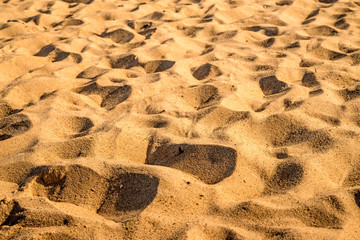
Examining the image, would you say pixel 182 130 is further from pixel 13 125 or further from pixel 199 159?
pixel 13 125

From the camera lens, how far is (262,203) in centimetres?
148

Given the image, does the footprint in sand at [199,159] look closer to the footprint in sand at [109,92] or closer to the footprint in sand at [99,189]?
the footprint in sand at [99,189]

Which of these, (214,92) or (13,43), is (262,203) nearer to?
(214,92)

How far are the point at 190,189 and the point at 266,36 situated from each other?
2.28m

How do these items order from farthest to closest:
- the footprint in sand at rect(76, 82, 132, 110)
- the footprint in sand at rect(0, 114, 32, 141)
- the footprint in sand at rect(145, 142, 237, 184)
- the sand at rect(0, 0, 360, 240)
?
the footprint in sand at rect(76, 82, 132, 110), the footprint in sand at rect(0, 114, 32, 141), the footprint in sand at rect(145, 142, 237, 184), the sand at rect(0, 0, 360, 240)

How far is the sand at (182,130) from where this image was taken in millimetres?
1430

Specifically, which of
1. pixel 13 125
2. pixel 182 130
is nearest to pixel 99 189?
pixel 182 130

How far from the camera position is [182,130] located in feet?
6.58

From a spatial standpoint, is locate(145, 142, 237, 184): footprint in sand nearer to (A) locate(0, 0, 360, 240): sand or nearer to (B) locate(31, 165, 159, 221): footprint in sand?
(A) locate(0, 0, 360, 240): sand

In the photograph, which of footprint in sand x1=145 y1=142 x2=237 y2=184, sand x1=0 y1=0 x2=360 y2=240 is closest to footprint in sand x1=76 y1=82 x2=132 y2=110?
sand x1=0 y1=0 x2=360 y2=240

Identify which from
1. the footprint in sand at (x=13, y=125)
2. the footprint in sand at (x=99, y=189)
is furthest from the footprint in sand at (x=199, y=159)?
the footprint in sand at (x=13, y=125)

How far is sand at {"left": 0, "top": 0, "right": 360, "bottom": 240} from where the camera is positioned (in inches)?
56.3

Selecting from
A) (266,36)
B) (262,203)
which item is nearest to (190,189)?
(262,203)

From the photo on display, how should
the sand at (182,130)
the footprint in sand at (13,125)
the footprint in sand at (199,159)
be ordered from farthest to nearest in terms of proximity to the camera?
1. the footprint in sand at (13,125)
2. the footprint in sand at (199,159)
3. the sand at (182,130)
